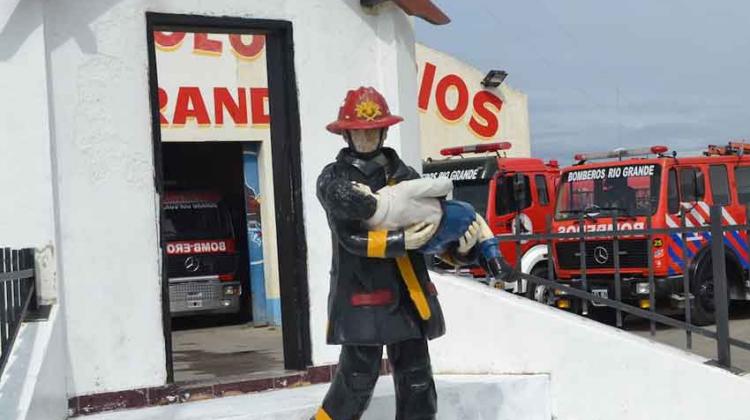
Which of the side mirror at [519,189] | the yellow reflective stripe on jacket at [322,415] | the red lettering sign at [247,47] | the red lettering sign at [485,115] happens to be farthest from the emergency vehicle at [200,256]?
the yellow reflective stripe on jacket at [322,415]

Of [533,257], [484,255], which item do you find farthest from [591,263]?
[484,255]

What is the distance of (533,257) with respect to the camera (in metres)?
12.4

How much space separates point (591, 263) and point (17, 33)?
8196mm

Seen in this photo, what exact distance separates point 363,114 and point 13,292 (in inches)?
80.7

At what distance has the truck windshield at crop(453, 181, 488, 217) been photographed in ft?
42.6

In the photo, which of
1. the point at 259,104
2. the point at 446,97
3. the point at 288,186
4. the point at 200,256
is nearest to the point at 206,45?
the point at 259,104

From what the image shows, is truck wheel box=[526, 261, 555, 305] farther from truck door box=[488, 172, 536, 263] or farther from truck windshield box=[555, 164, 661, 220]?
truck windshield box=[555, 164, 661, 220]

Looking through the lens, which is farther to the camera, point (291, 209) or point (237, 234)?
point (237, 234)

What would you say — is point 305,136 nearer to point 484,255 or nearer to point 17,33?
point 17,33

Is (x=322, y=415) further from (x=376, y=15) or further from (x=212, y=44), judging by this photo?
(x=212, y=44)

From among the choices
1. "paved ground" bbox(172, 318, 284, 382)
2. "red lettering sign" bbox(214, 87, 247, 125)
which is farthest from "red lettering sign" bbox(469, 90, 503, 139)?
"paved ground" bbox(172, 318, 284, 382)

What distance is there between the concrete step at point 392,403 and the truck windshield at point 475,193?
22.6 feet

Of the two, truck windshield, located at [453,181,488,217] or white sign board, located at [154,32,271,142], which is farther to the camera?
truck windshield, located at [453,181,488,217]

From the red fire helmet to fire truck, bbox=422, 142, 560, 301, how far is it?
8.23m
